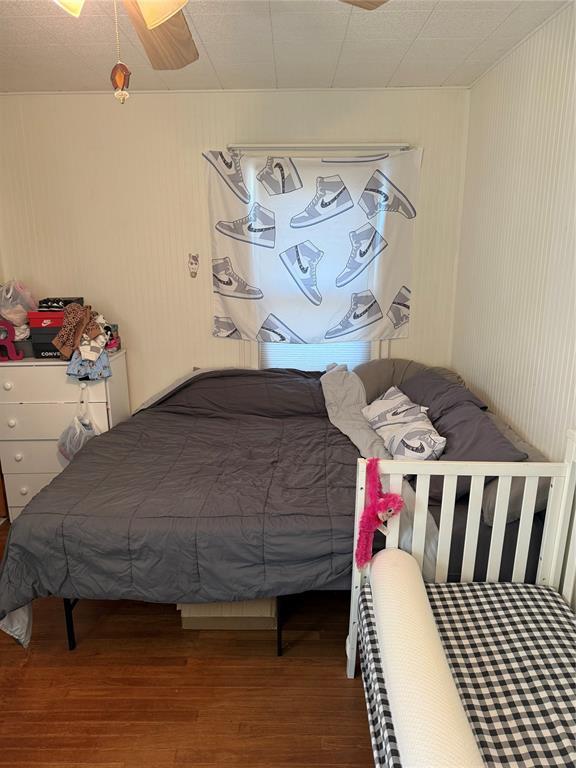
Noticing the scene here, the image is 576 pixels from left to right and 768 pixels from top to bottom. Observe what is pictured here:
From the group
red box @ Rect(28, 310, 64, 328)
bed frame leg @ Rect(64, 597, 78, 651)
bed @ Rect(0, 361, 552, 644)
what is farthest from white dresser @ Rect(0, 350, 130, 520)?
bed frame leg @ Rect(64, 597, 78, 651)

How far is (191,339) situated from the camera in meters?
3.43

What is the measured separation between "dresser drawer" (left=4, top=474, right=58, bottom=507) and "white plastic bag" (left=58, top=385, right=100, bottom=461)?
0.80 ft

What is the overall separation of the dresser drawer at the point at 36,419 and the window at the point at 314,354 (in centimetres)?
108

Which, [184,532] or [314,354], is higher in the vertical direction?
[314,354]

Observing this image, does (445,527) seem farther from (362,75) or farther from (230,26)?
(362,75)

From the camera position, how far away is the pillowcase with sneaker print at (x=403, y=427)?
224 cm

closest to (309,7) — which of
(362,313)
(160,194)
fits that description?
(160,194)

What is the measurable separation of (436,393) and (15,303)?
2.38 metres

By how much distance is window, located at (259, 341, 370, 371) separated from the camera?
134 inches

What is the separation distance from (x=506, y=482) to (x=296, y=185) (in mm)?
2130

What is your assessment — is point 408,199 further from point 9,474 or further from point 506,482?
point 9,474

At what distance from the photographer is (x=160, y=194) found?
3.23 meters

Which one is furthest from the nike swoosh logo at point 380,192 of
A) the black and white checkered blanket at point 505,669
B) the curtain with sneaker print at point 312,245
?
the black and white checkered blanket at point 505,669

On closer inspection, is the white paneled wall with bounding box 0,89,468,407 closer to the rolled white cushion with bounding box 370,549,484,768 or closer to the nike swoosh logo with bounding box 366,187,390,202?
the nike swoosh logo with bounding box 366,187,390,202
